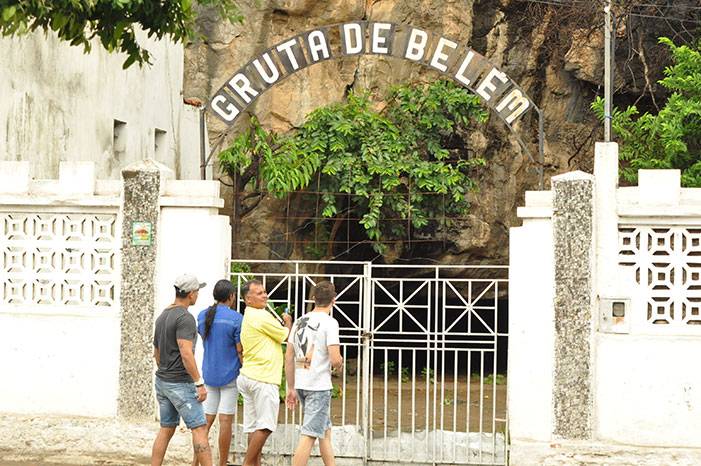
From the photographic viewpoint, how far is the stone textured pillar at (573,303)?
28.8 ft

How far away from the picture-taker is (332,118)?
16750mm

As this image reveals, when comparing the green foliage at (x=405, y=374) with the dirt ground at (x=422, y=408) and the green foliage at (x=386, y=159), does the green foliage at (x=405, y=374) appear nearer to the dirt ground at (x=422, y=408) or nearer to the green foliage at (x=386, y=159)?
the dirt ground at (x=422, y=408)

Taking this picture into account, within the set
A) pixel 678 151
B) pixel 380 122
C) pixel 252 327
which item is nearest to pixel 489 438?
pixel 252 327

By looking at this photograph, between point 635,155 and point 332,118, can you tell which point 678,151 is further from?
point 332,118

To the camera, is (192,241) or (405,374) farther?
(405,374)

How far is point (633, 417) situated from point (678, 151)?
666cm

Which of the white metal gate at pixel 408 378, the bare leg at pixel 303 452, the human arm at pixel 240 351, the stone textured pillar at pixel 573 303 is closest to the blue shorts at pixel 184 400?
the human arm at pixel 240 351

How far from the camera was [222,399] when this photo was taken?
8.58 metres

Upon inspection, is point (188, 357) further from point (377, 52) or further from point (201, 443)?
point (377, 52)

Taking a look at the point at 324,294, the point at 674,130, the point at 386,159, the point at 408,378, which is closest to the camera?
the point at 324,294

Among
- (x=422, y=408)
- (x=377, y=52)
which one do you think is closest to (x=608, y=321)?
(x=377, y=52)

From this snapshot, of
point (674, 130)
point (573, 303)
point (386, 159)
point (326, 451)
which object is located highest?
point (674, 130)

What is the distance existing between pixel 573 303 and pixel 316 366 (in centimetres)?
216

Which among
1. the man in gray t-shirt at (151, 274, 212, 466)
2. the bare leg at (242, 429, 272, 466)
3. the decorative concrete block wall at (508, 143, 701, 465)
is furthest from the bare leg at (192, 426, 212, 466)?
the decorative concrete block wall at (508, 143, 701, 465)
